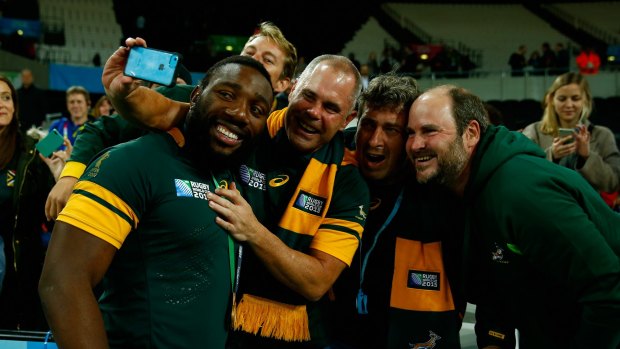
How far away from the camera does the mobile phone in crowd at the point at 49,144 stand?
11.4ft

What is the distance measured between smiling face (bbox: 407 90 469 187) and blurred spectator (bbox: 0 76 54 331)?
7.34 ft

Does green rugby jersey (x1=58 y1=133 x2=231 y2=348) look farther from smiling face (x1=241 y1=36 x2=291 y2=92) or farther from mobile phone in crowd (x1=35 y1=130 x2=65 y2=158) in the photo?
mobile phone in crowd (x1=35 y1=130 x2=65 y2=158)

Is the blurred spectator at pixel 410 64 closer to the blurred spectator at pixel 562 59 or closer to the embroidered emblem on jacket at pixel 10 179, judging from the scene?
the blurred spectator at pixel 562 59

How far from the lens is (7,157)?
3.38 m

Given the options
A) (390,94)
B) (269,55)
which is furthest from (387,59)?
(390,94)

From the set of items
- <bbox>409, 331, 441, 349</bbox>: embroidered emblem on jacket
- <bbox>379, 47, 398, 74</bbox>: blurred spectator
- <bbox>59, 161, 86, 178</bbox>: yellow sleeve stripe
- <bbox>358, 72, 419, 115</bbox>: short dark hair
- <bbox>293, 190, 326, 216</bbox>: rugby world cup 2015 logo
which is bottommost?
<bbox>409, 331, 441, 349</bbox>: embroidered emblem on jacket

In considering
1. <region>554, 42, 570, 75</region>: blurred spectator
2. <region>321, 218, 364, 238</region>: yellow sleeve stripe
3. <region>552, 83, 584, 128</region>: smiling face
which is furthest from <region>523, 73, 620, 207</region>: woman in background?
<region>554, 42, 570, 75</region>: blurred spectator

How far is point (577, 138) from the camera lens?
3.39m

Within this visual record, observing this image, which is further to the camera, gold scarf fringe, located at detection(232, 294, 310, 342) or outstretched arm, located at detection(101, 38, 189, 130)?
gold scarf fringe, located at detection(232, 294, 310, 342)

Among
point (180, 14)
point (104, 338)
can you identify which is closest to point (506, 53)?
point (180, 14)

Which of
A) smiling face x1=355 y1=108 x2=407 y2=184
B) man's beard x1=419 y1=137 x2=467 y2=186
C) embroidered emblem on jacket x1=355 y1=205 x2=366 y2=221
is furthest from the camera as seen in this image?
smiling face x1=355 y1=108 x2=407 y2=184

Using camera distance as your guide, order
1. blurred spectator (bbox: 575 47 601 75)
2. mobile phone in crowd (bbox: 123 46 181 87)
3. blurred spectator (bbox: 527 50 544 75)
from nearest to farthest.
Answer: mobile phone in crowd (bbox: 123 46 181 87) < blurred spectator (bbox: 575 47 601 75) < blurred spectator (bbox: 527 50 544 75)

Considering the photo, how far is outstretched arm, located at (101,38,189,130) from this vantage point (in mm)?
1793

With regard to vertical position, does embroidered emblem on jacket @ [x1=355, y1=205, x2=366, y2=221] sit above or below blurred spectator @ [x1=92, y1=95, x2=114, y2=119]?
below
